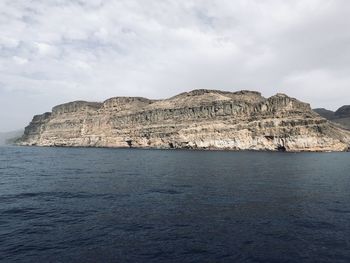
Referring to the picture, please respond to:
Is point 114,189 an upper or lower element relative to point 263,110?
lower

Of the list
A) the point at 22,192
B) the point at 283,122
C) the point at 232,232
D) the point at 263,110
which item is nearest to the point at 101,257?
the point at 232,232

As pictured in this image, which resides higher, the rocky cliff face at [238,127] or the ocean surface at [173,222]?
the rocky cliff face at [238,127]

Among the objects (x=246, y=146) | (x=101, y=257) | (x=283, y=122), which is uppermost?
(x=283, y=122)

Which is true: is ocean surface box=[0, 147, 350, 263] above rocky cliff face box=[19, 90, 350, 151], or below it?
below

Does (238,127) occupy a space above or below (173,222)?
above

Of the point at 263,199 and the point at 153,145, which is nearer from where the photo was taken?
the point at 263,199

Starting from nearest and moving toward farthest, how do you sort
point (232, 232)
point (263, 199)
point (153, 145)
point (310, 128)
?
point (232, 232), point (263, 199), point (310, 128), point (153, 145)

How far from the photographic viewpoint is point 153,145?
18575 centimetres

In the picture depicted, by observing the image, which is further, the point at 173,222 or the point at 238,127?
the point at 238,127

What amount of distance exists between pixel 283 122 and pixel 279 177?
10162 cm

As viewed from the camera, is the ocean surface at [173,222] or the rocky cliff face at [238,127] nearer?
the ocean surface at [173,222]

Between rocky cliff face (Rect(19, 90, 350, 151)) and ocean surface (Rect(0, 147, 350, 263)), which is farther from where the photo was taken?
rocky cliff face (Rect(19, 90, 350, 151))

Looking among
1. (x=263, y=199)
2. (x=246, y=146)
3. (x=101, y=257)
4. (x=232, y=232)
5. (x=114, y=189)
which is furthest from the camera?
(x=246, y=146)

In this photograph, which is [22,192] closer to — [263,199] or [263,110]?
[263,199]
